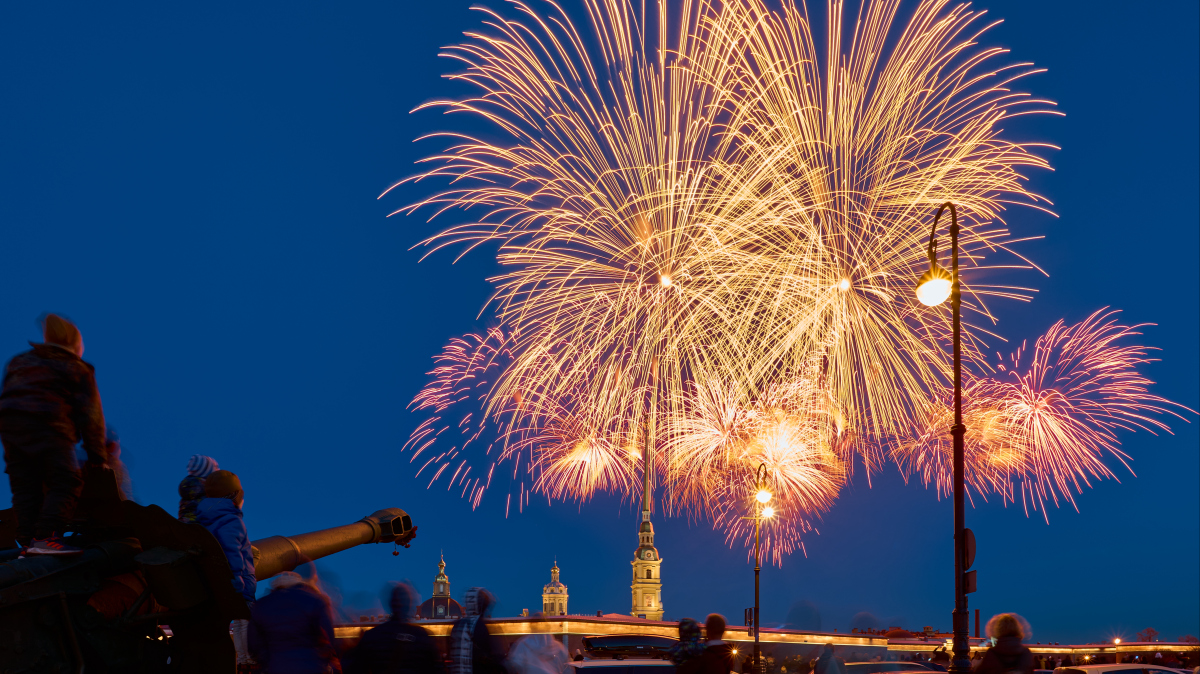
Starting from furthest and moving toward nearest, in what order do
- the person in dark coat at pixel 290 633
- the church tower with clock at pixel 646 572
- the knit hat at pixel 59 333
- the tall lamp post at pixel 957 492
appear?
1. the church tower with clock at pixel 646 572
2. the tall lamp post at pixel 957 492
3. the person in dark coat at pixel 290 633
4. the knit hat at pixel 59 333

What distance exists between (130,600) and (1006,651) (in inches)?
273

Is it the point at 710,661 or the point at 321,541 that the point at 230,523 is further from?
the point at 710,661

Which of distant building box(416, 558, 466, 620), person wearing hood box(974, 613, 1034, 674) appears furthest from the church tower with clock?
person wearing hood box(974, 613, 1034, 674)

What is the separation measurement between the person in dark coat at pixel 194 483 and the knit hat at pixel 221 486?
15.9 inches

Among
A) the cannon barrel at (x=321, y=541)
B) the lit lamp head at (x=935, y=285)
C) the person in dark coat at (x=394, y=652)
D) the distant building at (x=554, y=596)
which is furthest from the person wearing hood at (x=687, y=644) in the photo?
the distant building at (x=554, y=596)

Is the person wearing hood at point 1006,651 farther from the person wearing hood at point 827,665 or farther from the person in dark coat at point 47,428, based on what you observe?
the person in dark coat at point 47,428

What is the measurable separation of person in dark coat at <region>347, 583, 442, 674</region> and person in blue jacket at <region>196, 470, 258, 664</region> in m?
0.92

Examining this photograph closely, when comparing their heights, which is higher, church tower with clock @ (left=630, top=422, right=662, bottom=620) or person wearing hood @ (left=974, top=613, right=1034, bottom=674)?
person wearing hood @ (left=974, top=613, right=1034, bottom=674)

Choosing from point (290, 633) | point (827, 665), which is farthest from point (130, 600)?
point (827, 665)

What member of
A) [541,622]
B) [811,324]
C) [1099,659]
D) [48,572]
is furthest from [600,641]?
[1099,659]

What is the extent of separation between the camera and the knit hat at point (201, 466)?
6617 millimetres

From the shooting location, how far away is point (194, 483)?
666 cm

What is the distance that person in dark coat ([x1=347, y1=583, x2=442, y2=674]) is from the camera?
6.73 metres

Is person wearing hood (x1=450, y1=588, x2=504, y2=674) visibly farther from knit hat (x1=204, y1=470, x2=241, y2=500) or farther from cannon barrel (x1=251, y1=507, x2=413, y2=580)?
knit hat (x1=204, y1=470, x2=241, y2=500)
